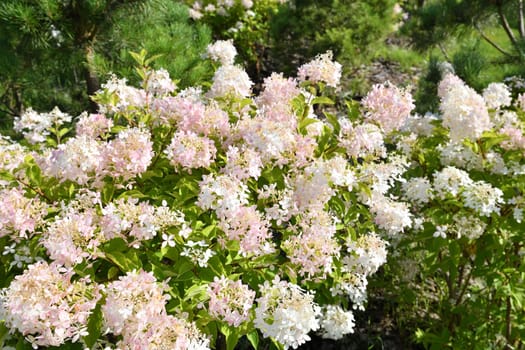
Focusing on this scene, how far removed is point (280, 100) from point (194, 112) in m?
0.43

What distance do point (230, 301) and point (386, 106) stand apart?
3.44 feet

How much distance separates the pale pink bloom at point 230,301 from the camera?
1.51 meters

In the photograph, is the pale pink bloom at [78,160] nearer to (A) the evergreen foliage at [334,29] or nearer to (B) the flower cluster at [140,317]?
(B) the flower cluster at [140,317]

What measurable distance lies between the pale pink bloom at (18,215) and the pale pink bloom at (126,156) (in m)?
0.25

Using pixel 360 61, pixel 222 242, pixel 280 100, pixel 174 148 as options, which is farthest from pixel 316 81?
pixel 360 61

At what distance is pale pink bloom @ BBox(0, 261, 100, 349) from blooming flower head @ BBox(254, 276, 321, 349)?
1.57 ft

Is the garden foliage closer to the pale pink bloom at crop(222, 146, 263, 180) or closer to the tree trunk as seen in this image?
the pale pink bloom at crop(222, 146, 263, 180)

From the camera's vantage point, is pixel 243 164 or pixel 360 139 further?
pixel 360 139

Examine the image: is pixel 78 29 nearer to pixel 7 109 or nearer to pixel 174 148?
pixel 7 109

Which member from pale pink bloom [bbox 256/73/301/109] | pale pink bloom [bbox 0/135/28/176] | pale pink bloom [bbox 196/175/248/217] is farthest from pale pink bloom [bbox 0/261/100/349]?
pale pink bloom [bbox 256/73/301/109]

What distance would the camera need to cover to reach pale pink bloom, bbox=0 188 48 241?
154 cm

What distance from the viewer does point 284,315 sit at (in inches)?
57.7

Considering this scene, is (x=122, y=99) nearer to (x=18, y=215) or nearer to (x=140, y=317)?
(x=18, y=215)

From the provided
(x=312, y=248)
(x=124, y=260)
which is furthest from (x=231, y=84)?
(x=124, y=260)
